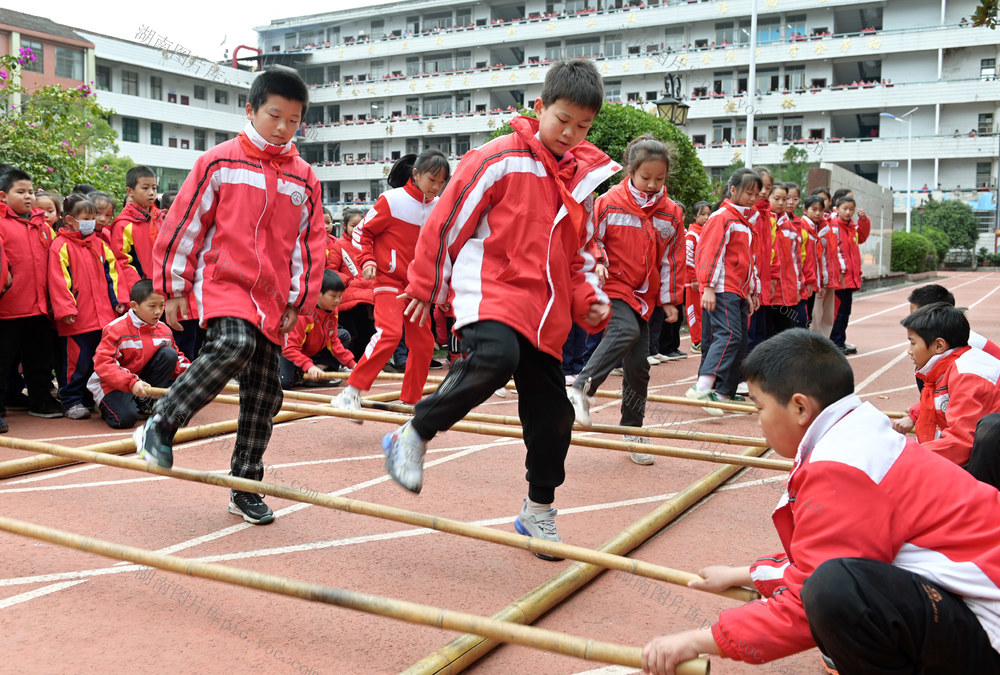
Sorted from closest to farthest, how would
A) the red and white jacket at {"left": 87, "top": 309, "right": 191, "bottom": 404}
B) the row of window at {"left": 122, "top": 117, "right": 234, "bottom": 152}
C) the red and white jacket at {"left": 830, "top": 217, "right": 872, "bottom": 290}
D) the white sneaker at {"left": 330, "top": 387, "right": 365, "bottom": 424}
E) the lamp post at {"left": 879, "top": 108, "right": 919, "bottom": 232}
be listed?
1. the white sneaker at {"left": 330, "top": 387, "right": 365, "bottom": 424}
2. the red and white jacket at {"left": 87, "top": 309, "right": 191, "bottom": 404}
3. the red and white jacket at {"left": 830, "top": 217, "right": 872, "bottom": 290}
4. the lamp post at {"left": 879, "top": 108, "right": 919, "bottom": 232}
5. the row of window at {"left": 122, "top": 117, "right": 234, "bottom": 152}

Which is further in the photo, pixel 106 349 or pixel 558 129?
pixel 106 349

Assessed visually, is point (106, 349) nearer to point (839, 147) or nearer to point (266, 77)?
point (266, 77)

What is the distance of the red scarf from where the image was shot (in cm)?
385

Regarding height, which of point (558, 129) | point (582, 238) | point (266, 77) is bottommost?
point (582, 238)

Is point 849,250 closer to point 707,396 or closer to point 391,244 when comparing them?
point 707,396

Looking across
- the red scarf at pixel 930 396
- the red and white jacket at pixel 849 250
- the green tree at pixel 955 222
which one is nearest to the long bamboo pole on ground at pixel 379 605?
the red scarf at pixel 930 396

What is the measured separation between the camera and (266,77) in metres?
3.80

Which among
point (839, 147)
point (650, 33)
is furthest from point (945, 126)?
point (650, 33)

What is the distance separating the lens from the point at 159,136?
5066 cm

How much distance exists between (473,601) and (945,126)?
51597 mm

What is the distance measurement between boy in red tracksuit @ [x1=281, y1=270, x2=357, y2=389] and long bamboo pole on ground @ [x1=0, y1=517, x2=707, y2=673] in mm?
4483

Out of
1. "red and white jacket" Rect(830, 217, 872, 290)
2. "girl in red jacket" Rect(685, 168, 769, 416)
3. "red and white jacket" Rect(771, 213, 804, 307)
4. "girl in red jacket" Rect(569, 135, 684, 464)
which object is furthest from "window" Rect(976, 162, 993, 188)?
"girl in red jacket" Rect(569, 135, 684, 464)

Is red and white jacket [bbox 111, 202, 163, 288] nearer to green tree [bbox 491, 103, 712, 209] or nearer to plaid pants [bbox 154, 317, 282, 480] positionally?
plaid pants [bbox 154, 317, 282, 480]

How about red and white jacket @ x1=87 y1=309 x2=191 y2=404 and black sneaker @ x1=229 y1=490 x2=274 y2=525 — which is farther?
red and white jacket @ x1=87 y1=309 x2=191 y2=404
